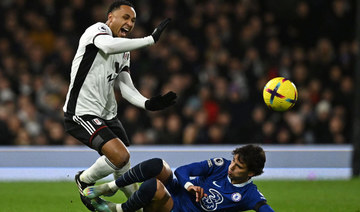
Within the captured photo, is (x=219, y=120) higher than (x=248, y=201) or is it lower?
lower

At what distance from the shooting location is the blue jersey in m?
4.90

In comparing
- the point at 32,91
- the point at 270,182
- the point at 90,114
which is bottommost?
the point at 270,182

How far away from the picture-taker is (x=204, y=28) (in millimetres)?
12234

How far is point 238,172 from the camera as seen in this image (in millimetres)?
4840

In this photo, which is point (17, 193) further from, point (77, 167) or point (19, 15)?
point (19, 15)

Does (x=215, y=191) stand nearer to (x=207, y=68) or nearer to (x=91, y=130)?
(x=91, y=130)

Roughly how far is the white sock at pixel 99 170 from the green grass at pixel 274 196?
0.77 meters

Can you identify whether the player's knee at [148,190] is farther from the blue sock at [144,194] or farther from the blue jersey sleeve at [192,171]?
the blue jersey sleeve at [192,171]

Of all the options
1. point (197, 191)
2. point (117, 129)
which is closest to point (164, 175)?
point (197, 191)

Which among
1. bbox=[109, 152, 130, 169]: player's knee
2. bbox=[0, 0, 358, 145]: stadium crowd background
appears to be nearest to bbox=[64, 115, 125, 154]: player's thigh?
bbox=[109, 152, 130, 169]: player's knee

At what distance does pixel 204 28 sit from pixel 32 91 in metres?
3.38

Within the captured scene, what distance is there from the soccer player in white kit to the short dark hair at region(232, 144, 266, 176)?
3.24ft

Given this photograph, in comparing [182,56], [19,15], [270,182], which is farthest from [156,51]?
[270,182]

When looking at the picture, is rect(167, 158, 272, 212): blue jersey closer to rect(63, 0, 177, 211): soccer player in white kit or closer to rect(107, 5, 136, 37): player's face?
rect(63, 0, 177, 211): soccer player in white kit
